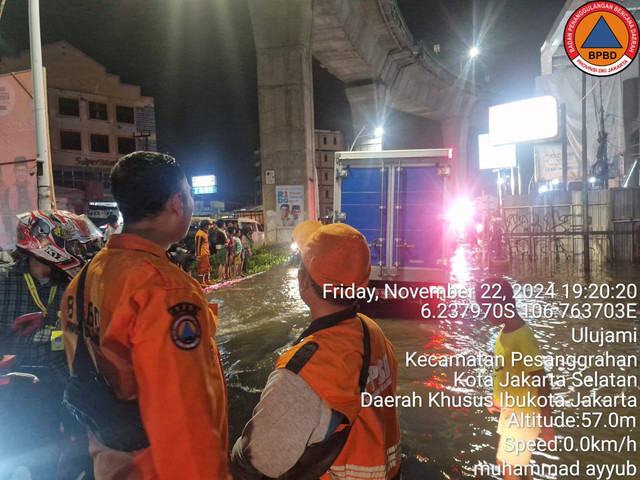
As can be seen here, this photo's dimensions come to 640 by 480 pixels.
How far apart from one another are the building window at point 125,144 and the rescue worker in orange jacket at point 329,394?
50.5 m

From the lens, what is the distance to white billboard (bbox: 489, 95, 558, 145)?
23.1 m

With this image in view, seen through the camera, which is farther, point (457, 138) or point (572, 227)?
point (457, 138)

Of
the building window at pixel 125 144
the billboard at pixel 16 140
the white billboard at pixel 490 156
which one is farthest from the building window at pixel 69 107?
the white billboard at pixel 490 156

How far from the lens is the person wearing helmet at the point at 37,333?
224cm

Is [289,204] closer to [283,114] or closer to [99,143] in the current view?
[283,114]

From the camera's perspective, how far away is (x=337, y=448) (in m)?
1.46

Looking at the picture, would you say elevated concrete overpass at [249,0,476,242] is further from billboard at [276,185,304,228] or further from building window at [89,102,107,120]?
building window at [89,102,107,120]

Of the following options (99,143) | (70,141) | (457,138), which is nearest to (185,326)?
(457,138)

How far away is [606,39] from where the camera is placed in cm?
1188

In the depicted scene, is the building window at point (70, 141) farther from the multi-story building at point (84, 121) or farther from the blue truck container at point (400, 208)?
the blue truck container at point (400, 208)


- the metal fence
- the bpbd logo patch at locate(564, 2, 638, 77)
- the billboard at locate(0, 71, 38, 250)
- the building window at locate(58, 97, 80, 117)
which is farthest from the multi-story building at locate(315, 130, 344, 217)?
the billboard at locate(0, 71, 38, 250)

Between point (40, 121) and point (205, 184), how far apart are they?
59.5 metres

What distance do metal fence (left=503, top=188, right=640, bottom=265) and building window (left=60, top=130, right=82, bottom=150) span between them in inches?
1621

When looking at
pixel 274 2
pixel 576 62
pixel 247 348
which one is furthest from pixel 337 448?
pixel 274 2
